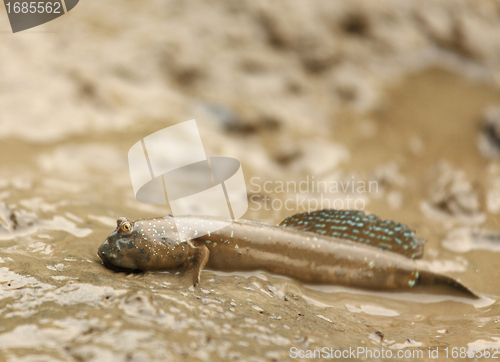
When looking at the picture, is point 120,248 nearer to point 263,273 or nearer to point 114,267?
point 114,267

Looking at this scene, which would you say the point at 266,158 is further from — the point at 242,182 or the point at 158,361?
the point at 158,361

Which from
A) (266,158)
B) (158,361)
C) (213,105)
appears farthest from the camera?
(213,105)

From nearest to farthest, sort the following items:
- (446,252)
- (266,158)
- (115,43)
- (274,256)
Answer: (274,256)
(446,252)
(266,158)
(115,43)

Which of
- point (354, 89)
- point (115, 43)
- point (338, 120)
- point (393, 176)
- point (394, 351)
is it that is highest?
point (115, 43)

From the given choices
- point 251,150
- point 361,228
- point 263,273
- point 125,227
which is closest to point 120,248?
point 125,227

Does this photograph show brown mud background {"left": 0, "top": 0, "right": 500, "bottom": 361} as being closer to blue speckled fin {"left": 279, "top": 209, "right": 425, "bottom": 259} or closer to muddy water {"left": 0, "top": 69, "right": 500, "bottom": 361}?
muddy water {"left": 0, "top": 69, "right": 500, "bottom": 361}

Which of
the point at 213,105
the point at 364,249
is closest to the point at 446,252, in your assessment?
the point at 364,249
